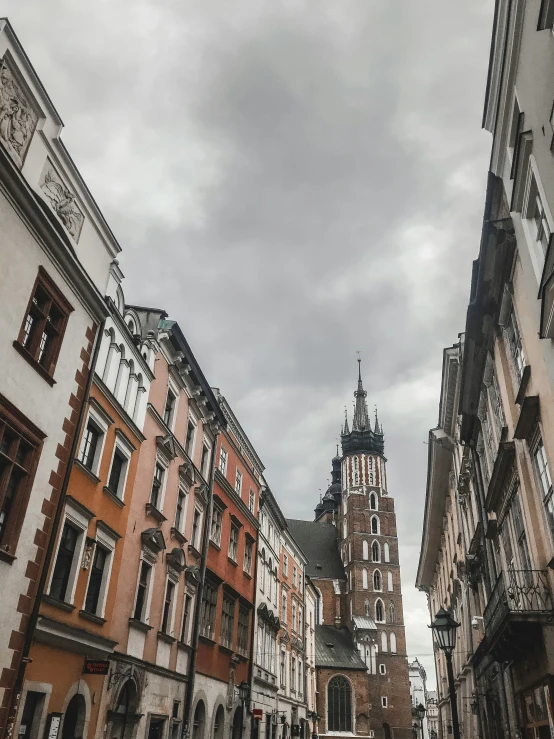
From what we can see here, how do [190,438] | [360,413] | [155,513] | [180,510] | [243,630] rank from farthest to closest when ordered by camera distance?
[360,413], [243,630], [190,438], [180,510], [155,513]

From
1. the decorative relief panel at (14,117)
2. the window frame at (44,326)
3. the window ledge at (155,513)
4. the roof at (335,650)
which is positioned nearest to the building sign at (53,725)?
the window ledge at (155,513)

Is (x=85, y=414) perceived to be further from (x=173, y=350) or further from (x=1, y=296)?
(x=173, y=350)

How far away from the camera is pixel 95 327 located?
15820mm

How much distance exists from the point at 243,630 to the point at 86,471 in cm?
1725

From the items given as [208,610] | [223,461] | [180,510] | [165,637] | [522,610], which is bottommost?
[522,610]

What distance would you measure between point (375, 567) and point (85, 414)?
246 ft

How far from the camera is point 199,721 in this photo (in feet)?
70.8

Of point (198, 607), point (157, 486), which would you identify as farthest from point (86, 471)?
point (198, 607)

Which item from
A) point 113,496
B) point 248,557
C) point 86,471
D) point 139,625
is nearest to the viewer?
point 86,471

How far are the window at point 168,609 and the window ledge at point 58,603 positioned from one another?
6.34 meters

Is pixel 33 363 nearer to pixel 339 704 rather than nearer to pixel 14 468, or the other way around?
pixel 14 468

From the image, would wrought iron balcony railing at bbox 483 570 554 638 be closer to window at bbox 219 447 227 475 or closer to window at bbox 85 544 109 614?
window at bbox 85 544 109 614

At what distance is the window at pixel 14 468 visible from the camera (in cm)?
1157

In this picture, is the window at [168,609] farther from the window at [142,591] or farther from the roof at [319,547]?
the roof at [319,547]
